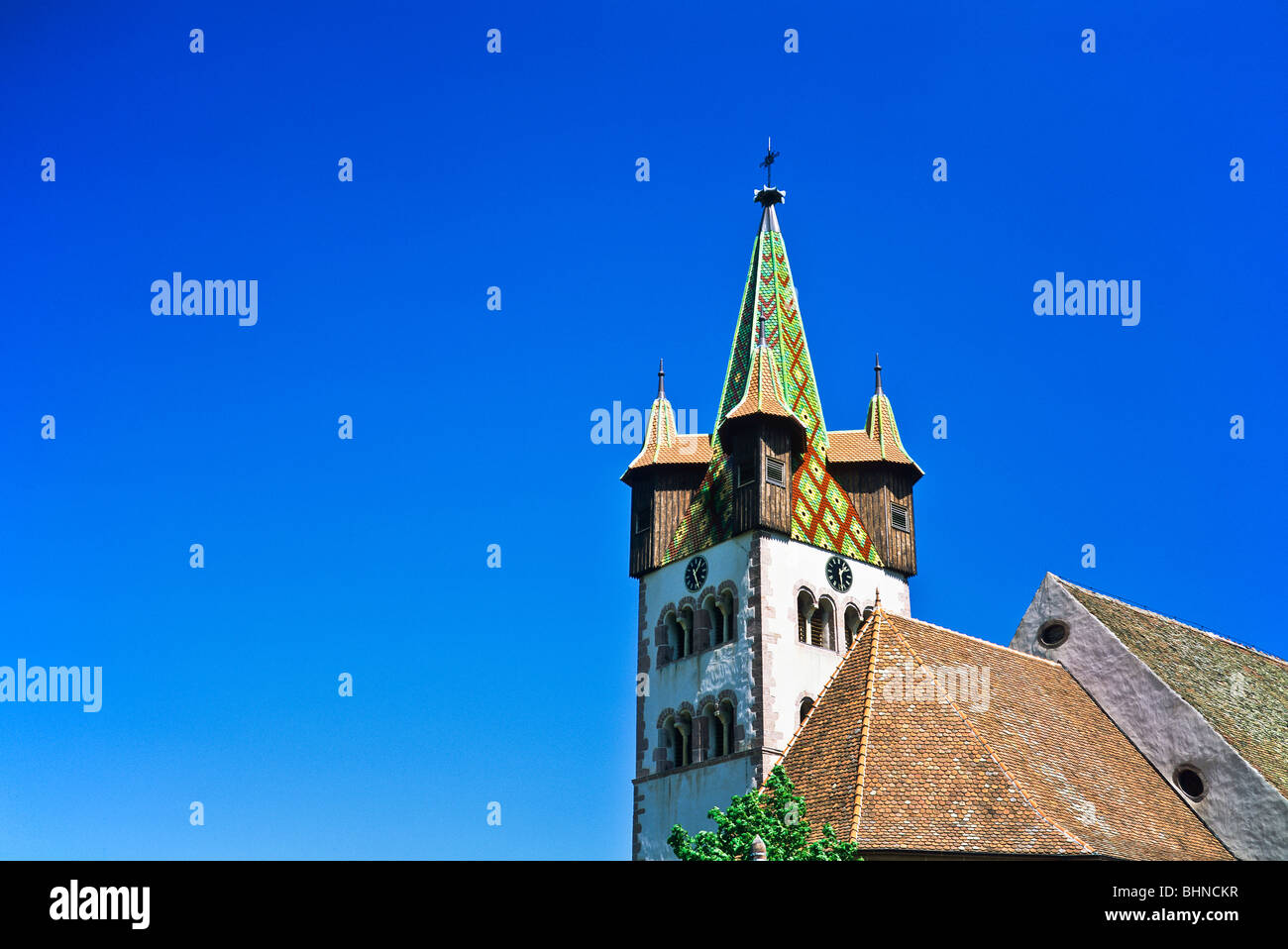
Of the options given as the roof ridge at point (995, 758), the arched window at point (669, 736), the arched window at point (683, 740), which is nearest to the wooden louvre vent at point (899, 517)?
the arched window at point (683, 740)

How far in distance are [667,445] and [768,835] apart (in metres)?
27.8

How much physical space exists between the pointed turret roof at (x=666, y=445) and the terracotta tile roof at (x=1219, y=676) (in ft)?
54.1

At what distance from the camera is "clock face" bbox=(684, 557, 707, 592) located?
49.0 metres

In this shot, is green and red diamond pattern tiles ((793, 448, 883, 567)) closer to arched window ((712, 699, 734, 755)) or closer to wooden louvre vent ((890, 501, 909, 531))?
wooden louvre vent ((890, 501, 909, 531))

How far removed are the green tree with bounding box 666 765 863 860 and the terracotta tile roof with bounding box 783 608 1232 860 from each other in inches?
38.0

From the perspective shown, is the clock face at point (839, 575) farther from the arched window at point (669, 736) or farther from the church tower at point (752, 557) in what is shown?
the arched window at point (669, 736)

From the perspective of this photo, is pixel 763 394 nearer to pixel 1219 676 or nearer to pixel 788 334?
pixel 788 334

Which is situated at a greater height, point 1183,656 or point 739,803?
point 1183,656

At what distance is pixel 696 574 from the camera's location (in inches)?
1943

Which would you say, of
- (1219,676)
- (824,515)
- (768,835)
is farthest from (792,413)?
(768,835)
